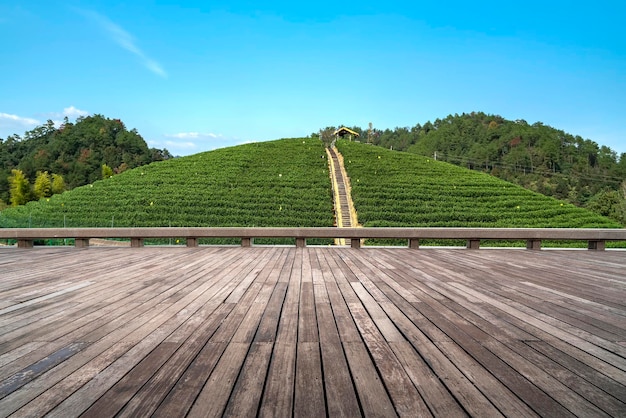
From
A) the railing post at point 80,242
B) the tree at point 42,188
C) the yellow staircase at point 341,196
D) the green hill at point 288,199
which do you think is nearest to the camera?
the railing post at point 80,242

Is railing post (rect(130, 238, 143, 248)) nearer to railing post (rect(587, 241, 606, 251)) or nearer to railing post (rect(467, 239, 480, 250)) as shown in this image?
railing post (rect(467, 239, 480, 250))

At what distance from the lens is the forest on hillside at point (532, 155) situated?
5966 centimetres

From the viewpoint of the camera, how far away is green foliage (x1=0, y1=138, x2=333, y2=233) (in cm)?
2147

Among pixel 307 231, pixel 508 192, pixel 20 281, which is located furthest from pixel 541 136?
pixel 20 281

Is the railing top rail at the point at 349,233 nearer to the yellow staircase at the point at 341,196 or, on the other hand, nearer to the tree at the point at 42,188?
the yellow staircase at the point at 341,196

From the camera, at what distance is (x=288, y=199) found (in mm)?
24688

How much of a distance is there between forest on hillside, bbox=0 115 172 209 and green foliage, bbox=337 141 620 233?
4850 centimetres

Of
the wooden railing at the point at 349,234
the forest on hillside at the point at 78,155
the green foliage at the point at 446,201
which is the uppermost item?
the forest on hillside at the point at 78,155

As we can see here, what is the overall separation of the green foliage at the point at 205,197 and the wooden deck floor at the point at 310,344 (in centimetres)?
1554

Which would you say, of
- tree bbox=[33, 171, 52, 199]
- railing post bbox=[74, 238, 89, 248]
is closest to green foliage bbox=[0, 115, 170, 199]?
tree bbox=[33, 171, 52, 199]

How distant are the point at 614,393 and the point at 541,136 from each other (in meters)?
93.6

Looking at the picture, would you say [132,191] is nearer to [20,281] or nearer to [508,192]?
[20,281]

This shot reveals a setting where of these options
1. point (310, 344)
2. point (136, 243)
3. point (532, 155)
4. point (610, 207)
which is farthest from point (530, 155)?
point (310, 344)

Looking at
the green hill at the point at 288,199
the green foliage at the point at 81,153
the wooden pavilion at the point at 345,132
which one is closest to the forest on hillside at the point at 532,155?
the wooden pavilion at the point at 345,132
